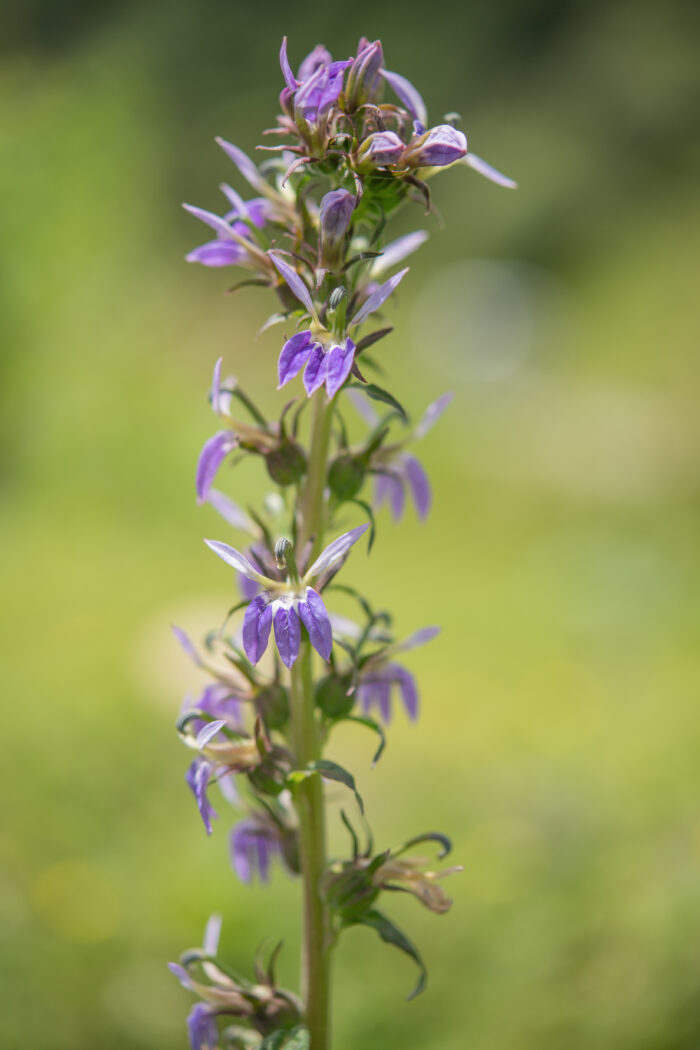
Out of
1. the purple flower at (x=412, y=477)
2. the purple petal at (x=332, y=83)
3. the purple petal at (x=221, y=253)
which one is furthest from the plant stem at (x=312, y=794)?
the purple petal at (x=332, y=83)

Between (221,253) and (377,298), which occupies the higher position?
(221,253)

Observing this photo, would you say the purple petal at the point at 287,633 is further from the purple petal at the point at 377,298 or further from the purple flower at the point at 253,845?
the purple flower at the point at 253,845

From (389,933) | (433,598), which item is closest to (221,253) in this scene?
(389,933)

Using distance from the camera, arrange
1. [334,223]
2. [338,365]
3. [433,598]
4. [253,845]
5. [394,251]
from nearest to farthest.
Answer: [338,365], [334,223], [394,251], [253,845], [433,598]

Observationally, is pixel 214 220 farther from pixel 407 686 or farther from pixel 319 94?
pixel 407 686

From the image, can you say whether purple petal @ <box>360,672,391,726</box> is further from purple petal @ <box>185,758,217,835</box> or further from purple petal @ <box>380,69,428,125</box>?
purple petal @ <box>380,69,428,125</box>

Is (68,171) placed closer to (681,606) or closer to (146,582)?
(146,582)
